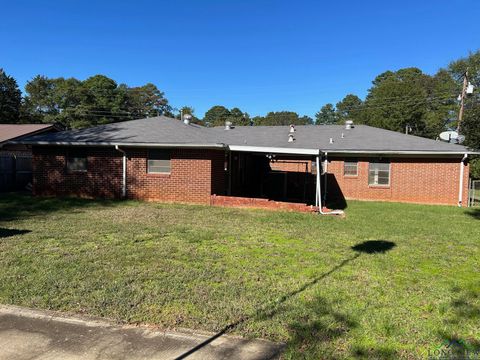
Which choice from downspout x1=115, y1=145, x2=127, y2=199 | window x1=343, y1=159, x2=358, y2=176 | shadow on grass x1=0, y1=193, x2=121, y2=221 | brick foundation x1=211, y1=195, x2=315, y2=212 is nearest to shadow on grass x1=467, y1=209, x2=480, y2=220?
window x1=343, y1=159, x2=358, y2=176

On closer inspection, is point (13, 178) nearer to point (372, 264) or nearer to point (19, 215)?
point (19, 215)

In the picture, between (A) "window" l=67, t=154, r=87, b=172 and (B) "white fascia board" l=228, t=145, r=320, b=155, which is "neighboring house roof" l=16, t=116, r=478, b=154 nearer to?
(B) "white fascia board" l=228, t=145, r=320, b=155

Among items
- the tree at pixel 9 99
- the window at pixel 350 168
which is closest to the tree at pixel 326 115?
the tree at pixel 9 99

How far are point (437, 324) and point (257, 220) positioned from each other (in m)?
6.79

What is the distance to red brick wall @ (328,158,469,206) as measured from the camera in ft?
54.4

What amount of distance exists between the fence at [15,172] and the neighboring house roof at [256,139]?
11.4ft

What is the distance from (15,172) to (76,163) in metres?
5.67

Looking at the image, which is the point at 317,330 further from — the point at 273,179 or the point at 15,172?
the point at 15,172

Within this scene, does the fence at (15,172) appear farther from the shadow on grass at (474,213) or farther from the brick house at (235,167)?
the shadow on grass at (474,213)

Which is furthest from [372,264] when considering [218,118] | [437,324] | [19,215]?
[218,118]

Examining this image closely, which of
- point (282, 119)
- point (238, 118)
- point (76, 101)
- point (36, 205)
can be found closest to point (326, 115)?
point (282, 119)

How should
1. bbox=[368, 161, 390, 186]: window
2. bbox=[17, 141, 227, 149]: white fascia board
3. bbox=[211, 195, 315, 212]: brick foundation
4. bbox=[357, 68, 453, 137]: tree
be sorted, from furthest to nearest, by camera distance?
bbox=[357, 68, 453, 137]: tree
bbox=[368, 161, 390, 186]: window
bbox=[17, 141, 227, 149]: white fascia board
bbox=[211, 195, 315, 212]: brick foundation

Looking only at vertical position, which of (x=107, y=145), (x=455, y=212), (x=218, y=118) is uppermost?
(x=218, y=118)

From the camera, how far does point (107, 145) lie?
47.3 feet
